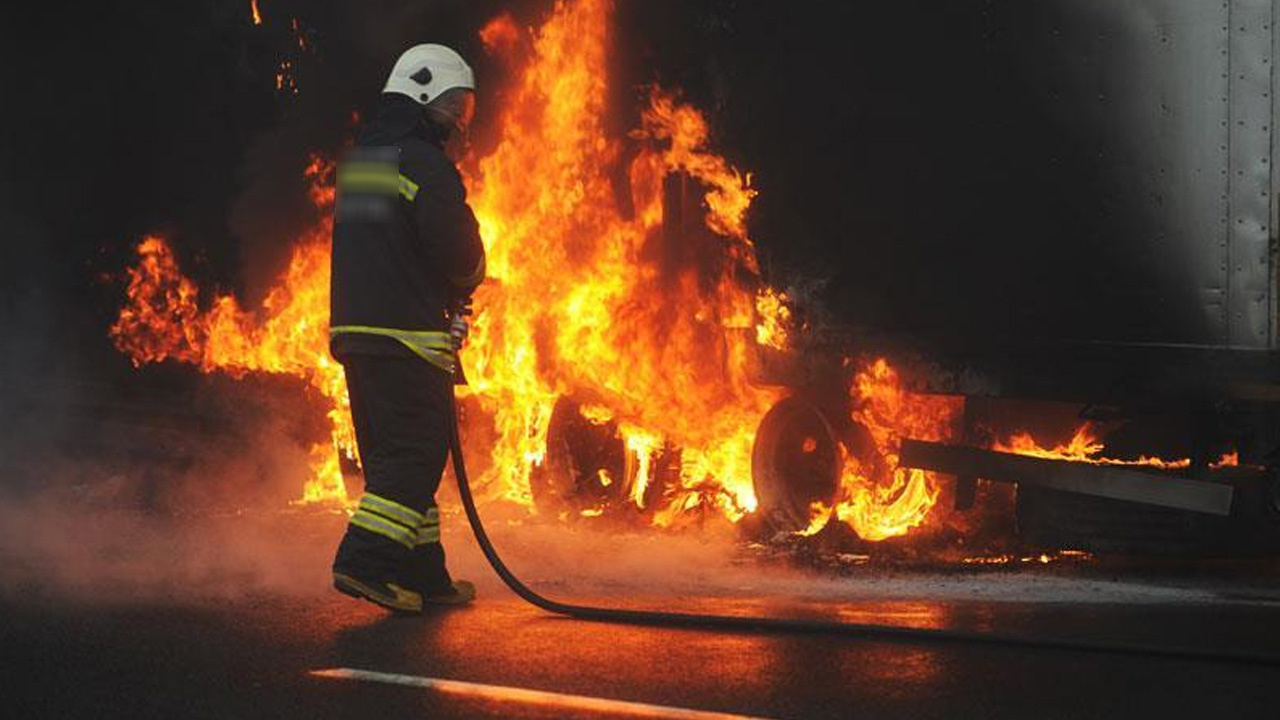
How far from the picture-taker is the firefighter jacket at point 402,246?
729 centimetres

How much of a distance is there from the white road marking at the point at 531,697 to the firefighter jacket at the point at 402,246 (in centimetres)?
183

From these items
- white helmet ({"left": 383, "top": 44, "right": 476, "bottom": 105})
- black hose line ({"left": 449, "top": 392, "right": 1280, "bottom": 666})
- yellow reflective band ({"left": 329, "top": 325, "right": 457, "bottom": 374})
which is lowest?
black hose line ({"left": 449, "top": 392, "right": 1280, "bottom": 666})

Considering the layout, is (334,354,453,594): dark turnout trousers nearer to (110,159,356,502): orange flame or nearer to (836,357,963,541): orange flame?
(836,357,963,541): orange flame

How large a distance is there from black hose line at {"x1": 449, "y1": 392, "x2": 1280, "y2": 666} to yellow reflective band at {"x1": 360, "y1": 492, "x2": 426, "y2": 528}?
389 mm

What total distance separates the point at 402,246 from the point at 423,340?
0.40 metres

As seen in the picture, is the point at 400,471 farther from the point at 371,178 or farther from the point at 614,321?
the point at 614,321

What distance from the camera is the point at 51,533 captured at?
10156 mm

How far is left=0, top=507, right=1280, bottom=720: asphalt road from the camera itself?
212 inches

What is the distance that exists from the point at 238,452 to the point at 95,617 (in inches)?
229

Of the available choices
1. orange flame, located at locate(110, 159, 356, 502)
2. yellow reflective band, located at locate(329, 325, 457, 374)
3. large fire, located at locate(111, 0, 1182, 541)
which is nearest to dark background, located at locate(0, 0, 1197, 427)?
large fire, located at locate(111, 0, 1182, 541)

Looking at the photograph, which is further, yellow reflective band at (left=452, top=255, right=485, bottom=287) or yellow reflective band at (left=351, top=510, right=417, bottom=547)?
yellow reflective band at (left=452, top=255, right=485, bottom=287)

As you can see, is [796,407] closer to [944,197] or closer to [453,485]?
[944,197]

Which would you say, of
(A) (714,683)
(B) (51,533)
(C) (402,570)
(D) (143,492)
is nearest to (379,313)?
(C) (402,570)

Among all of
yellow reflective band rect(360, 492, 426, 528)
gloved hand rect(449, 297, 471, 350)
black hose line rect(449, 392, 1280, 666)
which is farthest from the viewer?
gloved hand rect(449, 297, 471, 350)
